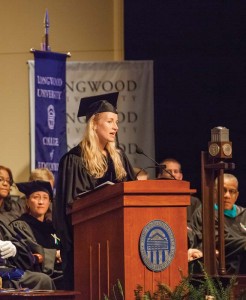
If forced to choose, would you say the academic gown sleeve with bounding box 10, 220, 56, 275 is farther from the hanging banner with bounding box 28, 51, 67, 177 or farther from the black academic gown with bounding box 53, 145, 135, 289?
the hanging banner with bounding box 28, 51, 67, 177

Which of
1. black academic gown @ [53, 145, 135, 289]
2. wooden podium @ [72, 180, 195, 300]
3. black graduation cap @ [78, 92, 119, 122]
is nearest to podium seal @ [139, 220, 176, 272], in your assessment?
wooden podium @ [72, 180, 195, 300]

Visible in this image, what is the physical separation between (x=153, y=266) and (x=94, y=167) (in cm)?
140

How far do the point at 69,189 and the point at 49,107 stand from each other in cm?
407

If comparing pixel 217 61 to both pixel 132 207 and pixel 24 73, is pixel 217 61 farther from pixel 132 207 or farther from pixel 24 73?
pixel 132 207

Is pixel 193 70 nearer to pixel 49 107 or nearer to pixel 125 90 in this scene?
pixel 125 90

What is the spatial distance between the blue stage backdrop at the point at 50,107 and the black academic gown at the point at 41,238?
185 centimetres

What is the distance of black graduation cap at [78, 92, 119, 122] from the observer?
6.81 m

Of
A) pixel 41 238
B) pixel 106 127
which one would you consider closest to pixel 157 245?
pixel 106 127

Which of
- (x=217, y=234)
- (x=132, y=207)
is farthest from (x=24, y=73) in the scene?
(x=132, y=207)

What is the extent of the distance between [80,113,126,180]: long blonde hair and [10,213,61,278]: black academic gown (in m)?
1.66

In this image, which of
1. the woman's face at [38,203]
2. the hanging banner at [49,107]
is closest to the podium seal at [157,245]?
the woman's face at [38,203]

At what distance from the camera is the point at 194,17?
11156 mm

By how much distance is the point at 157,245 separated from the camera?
209 inches

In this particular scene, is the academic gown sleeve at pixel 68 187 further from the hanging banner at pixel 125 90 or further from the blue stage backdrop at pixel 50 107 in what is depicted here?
the hanging banner at pixel 125 90
